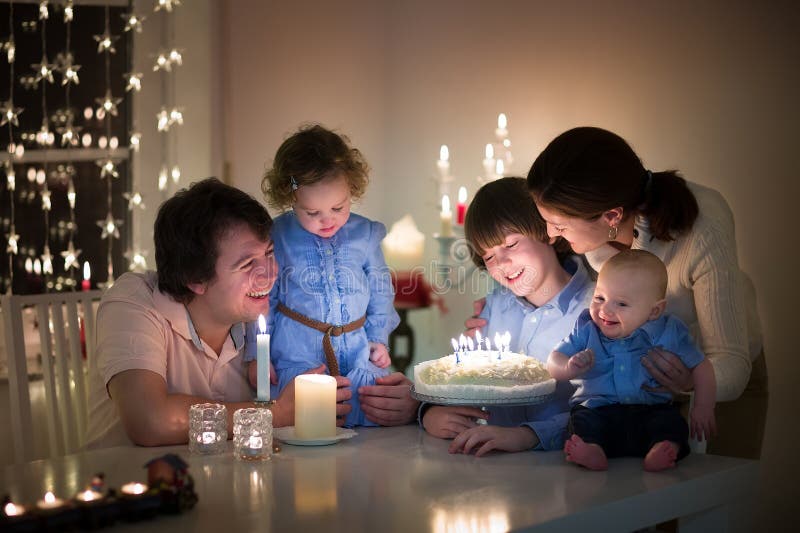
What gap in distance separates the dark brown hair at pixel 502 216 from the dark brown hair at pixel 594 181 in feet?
0.71

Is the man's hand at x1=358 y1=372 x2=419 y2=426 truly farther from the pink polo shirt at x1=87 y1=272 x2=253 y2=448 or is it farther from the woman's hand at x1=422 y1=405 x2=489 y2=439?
the pink polo shirt at x1=87 y1=272 x2=253 y2=448

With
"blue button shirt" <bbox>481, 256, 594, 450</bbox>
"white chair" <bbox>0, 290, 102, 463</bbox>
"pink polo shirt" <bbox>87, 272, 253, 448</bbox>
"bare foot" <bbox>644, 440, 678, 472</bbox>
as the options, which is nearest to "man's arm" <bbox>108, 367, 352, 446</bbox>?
"pink polo shirt" <bbox>87, 272, 253, 448</bbox>

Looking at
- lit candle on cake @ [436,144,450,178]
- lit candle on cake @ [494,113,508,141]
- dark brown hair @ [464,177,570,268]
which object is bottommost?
dark brown hair @ [464,177,570,268]

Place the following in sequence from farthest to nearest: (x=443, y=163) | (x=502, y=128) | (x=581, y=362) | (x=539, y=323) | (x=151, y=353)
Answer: (x=443, y=163) < (x=502, y=128) < (x=539, y=323) < (x=151, y=353) < (x=581, y=362)

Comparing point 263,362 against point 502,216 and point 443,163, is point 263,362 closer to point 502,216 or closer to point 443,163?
point 502,216

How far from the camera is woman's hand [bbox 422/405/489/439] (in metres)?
2.08

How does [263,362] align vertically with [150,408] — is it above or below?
above

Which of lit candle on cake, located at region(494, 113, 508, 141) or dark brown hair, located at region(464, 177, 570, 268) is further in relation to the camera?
lit candle on cake, located at region(494, 113, 508, 141)

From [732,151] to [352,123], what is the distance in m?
1.97

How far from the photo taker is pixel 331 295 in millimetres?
2598

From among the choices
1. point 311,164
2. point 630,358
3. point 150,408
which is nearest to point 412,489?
point 630,358

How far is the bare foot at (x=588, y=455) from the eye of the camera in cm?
180

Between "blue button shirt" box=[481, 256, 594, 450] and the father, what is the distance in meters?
0.28

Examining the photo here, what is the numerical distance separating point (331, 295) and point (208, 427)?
0.76m
